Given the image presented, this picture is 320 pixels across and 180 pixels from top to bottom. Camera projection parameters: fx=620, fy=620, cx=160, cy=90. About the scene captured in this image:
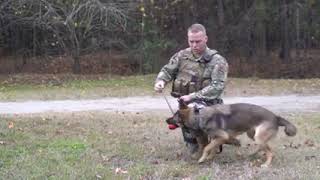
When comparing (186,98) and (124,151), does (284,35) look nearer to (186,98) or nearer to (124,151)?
(124,151)

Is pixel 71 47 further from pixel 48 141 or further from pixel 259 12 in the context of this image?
pixel 48 141

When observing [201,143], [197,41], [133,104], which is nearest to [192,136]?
[201,143]

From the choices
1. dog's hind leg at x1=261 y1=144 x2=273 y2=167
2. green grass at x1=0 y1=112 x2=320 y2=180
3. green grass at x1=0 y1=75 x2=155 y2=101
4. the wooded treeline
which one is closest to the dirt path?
green grass at x1=0 y1=75 x2=155 y2=101

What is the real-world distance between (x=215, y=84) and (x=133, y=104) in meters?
7.98

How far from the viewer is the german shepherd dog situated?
6.93 meters

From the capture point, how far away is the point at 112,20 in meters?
24.2

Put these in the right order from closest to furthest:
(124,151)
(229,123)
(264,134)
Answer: (264,134) < (229,123) < (124,151)

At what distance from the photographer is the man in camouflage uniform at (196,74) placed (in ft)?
23.7

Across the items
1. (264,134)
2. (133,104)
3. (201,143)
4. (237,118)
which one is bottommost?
(133,104)

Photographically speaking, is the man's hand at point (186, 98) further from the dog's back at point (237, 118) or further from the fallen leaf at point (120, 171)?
the fallen leaf at point (120, 171)

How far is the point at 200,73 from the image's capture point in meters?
7.39

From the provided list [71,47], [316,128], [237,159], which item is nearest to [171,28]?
[71,47]

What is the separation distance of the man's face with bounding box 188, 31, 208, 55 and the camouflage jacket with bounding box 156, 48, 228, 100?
4.7 inches

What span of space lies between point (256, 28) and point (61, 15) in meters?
7.99
